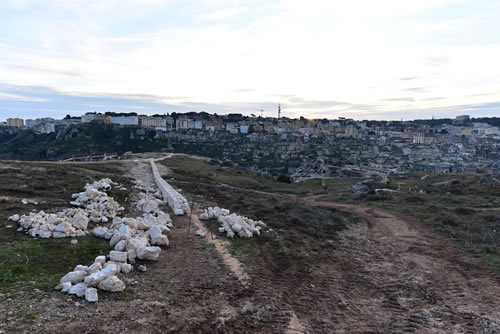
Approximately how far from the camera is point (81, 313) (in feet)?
21.9

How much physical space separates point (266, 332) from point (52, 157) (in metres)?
123

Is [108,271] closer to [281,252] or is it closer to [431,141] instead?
[281,252]

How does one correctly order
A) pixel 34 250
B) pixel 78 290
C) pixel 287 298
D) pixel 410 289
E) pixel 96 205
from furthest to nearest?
pixel 96 205 < pixel 410 289 < pixel 34 250 < pixel 287 298 < pixel 78 290

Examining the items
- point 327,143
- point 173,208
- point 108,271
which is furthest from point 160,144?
point 108,271

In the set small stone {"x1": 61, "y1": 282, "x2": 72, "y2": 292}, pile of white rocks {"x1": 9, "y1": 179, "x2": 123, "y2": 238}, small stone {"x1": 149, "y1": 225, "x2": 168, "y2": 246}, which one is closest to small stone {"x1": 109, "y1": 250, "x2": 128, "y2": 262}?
small stone {"x1": 61, "y1": 282, "x2": 72, "y2": 292}

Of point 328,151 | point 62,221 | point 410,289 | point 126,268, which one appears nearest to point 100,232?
point 62,221

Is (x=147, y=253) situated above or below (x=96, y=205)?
below

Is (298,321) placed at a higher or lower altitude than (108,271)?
lower

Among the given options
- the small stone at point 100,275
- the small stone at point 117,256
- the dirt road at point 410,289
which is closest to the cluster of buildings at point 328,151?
the dirt road at point 410,289

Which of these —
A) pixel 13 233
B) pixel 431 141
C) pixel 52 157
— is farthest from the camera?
pixel 431 141

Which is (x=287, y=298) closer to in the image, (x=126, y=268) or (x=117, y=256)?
(x=126, y=268)

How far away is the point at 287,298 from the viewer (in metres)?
8.68

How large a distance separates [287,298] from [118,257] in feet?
16.1

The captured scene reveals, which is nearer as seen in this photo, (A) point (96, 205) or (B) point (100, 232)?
(B) point (100, 232)
